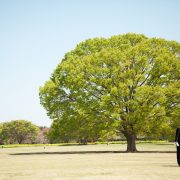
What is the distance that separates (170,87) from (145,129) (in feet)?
20.2

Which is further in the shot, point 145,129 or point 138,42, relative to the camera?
point 138,42

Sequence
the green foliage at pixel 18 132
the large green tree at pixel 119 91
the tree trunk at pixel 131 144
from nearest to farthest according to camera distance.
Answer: the large green tree at pixel 119 91 → the tree trunk at pixel 131 144 → the green foliage at pixel 18 132

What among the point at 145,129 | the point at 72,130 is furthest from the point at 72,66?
Result: the point at 145,129

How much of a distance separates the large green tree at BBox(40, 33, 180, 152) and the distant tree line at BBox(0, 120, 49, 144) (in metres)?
120

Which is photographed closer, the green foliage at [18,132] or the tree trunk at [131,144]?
the tree trunk at [131,144]

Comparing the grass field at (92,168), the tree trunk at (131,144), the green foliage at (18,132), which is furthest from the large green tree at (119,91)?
the green foliage at (18,132)

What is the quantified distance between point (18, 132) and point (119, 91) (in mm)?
129019

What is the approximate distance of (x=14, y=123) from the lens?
554 feet

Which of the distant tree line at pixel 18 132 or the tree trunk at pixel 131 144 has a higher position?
the distant tree line at pixel 18 132

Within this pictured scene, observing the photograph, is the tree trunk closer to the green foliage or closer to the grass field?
the grass field

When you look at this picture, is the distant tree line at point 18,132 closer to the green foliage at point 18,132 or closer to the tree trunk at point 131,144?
the green foliage at point 18,132

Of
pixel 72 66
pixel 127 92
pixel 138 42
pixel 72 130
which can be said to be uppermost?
pixel 138 42

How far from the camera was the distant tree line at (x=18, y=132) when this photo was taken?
549 ft

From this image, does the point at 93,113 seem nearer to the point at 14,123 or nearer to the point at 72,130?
the point at 72,130
